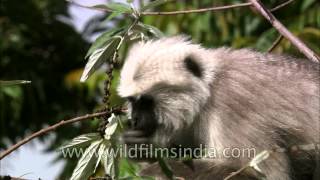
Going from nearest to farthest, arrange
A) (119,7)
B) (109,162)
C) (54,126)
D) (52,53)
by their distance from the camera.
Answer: (54,126)
(109,162)
(119,7)
(52,53)

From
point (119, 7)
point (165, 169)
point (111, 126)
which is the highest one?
point (119, 7)

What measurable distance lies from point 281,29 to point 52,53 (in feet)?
24.7

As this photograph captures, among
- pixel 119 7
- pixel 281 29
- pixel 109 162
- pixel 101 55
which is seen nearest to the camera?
pixel 109 162

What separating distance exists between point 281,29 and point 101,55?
106cm

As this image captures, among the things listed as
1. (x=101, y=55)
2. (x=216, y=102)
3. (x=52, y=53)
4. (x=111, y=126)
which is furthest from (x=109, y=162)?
(x=52, y=53)

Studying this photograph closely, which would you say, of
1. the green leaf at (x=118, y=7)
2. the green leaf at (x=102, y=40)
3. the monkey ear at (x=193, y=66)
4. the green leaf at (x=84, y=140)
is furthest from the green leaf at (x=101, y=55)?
the monkey ear at (x=193, y=66)

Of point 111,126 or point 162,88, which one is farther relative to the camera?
point 162,88

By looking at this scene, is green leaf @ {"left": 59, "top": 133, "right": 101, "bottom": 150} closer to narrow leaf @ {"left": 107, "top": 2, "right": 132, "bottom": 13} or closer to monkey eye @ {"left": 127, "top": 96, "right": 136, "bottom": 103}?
narrow leaf @ {"left": 107, "top": 2, "right": 132, "bottom": 13}

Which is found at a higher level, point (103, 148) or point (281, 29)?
point (281, 29)

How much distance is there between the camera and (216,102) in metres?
4.38

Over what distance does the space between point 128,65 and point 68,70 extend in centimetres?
693

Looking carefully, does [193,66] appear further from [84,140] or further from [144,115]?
[84,140]

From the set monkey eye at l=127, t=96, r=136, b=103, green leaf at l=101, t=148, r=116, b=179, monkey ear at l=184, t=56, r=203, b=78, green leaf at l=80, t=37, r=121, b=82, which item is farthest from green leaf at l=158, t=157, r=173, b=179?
monkey ear at l=184, t=56, r=203, b=78

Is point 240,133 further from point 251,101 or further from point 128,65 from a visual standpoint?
point 128,65
